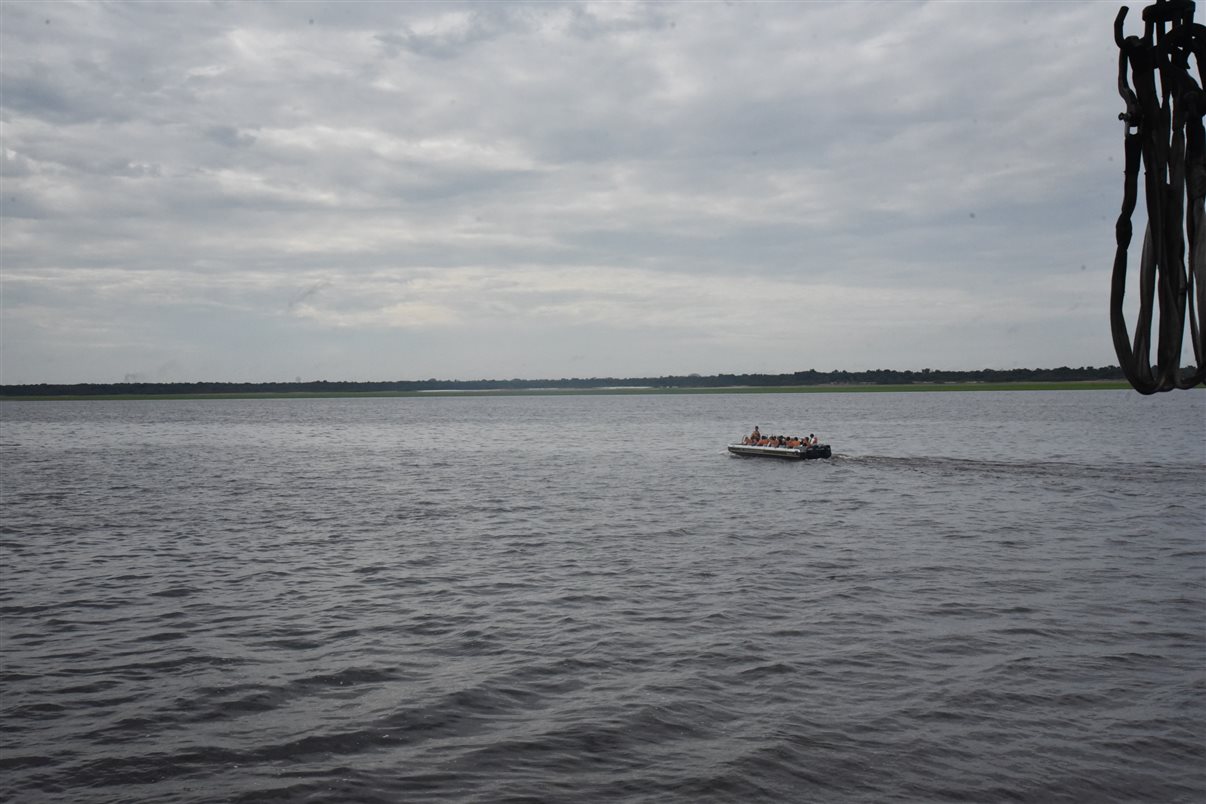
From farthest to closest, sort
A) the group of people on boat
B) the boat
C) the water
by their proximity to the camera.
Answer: the group of people on boat
the boat
the water

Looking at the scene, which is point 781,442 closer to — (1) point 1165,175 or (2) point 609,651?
(2) point 609,651

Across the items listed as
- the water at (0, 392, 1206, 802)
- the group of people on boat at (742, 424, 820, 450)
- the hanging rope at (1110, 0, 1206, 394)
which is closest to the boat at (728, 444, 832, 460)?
the group of people on boat at (742, 424, 820, 450)

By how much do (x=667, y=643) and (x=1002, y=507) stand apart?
2741 cm

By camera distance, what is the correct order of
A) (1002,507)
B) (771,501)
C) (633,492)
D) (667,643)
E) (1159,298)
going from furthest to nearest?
(633,492) < (771,501) < (1002,507) < (667,643) < (1159,298)

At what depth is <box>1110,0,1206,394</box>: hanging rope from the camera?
15.1ft

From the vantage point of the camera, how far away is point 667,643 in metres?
19.2

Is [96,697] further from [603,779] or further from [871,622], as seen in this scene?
[871,622]

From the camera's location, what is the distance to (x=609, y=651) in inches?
733

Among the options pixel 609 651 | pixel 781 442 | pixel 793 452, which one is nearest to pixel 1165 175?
pixel 609 651

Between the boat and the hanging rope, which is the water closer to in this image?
the hanging rope

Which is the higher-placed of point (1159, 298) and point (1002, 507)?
point (1159, 298)

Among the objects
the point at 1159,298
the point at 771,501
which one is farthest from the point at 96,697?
the point at 771,501

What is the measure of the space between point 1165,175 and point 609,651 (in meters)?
15.4

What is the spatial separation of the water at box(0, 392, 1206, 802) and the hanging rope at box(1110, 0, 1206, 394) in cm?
912
